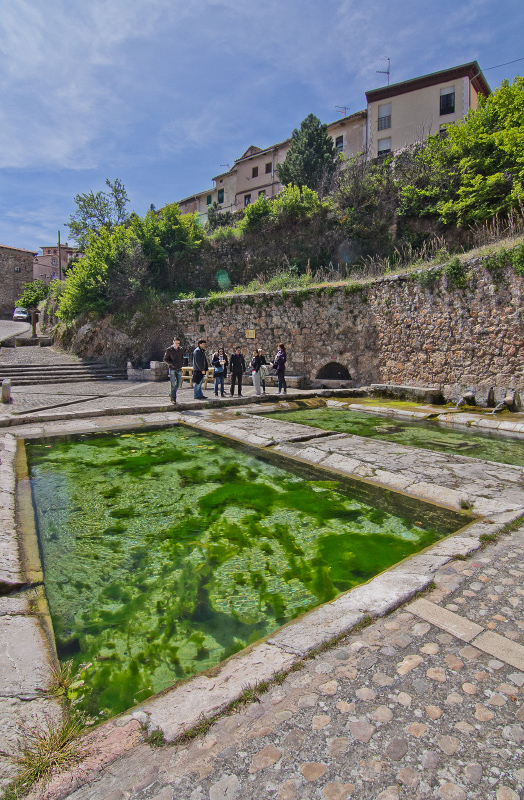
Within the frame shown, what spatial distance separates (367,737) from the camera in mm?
1665

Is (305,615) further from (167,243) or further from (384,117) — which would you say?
(384,117)

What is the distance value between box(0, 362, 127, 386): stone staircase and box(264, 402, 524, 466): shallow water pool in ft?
36.4

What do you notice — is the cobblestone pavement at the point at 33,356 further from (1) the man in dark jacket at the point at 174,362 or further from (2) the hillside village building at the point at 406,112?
(2) the hillside village building at the point at 406,112

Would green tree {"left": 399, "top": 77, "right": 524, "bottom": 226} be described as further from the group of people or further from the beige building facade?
the group of people

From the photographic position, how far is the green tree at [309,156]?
26188 mm

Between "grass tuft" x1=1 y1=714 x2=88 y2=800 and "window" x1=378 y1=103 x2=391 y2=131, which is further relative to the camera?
"window" x1=378 y1=103 x2=391 y2=131

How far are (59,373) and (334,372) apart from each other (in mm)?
11660

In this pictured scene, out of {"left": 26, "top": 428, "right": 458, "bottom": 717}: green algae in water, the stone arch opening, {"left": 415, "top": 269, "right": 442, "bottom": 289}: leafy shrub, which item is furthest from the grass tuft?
the stone arch opening

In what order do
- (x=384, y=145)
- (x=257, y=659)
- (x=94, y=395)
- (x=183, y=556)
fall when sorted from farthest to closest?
(x=384, y=145) → (x=94, y=395) → (x=183, y=556) → (x=257, y=659)

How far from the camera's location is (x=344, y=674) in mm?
2025

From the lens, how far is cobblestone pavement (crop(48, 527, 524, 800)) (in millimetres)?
1480

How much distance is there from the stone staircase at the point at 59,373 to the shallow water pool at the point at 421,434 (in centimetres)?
1110

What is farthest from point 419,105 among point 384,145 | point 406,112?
point 384,145

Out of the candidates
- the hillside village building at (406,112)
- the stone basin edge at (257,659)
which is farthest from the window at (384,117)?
the stone basin edge at (257,659)
